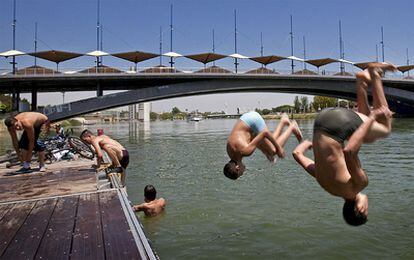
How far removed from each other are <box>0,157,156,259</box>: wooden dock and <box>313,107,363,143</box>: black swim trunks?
2.90 m

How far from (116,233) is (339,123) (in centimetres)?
379

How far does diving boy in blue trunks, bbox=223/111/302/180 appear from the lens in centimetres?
602

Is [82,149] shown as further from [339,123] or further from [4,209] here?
[339,123]

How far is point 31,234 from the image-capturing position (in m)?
5.58

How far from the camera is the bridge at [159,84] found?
2169 inches

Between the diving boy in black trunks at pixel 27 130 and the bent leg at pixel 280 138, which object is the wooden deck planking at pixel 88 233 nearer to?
the bent leg at pixel 280 138

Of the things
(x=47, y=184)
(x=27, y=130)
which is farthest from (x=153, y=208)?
(x=27, y=130)

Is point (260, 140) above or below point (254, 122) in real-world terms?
below

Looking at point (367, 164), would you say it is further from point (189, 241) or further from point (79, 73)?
point (79, 73)

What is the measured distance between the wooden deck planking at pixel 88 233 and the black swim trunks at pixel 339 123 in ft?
11.4

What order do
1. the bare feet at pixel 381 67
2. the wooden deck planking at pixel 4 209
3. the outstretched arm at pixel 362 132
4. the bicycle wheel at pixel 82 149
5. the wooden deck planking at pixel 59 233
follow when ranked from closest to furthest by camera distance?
the outstretched arm at pixel 362 132
the bare feet at pixel 381 67
the wooden deck planking at pixel 59 233
the wooden deck planking at pixel 4 209
the bicycle wheel at pixel 82 149

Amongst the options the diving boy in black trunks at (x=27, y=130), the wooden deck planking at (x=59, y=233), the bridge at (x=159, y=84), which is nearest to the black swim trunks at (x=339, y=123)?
the wooden deck planking at (x=59, y=233)

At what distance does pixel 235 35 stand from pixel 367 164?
73.0 meters

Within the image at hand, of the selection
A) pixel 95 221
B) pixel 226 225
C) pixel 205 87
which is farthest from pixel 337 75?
pixel 95 221
